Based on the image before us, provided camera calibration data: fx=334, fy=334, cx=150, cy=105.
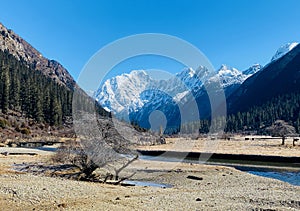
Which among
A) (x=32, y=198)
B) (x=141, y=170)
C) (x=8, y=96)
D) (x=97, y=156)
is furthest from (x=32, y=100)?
(x=32, y=198)

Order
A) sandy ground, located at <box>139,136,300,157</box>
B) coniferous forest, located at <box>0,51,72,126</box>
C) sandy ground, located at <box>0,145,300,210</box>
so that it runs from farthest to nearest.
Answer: coniferous forest, located at <box>0,51,72,126</box>, sandy ground, located at <box>139,136,300,157</box>, sandy ground, located at <box>0,145,300,210</box>

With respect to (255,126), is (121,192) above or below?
below

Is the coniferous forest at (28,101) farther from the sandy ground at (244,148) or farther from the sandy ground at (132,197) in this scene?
the sandy ground at (132,197)

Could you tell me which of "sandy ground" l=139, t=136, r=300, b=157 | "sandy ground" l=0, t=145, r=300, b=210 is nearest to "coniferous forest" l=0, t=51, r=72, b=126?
"sandy ground" l=139, t=136, r=300, b=157

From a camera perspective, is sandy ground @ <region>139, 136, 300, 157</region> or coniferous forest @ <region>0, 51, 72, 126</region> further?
coniferous forest @ <region>0, 51, 72, 126</region>

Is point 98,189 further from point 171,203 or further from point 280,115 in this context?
point 280,115

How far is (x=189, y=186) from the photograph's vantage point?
30484 mm

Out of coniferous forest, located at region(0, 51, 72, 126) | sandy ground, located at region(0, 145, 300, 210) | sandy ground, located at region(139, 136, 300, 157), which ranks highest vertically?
coniferous forest, located at region(0, 51, 72, 126)

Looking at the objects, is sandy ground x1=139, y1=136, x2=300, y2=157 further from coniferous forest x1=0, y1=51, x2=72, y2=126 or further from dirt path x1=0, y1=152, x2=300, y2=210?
coniferous forest x1=0, y1=51, x2=72, y2=126

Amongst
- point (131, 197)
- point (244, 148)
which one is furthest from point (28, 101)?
point (131, 197)

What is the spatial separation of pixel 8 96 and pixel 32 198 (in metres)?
112

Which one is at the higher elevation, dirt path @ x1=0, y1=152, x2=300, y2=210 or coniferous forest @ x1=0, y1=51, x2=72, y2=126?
coniferous forest @ x1=0, y1=51, x2=72, y2=126

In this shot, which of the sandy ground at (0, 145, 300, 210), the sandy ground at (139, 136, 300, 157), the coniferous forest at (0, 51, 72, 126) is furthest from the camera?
the coniferous forest at (0, 51, 72, 126)

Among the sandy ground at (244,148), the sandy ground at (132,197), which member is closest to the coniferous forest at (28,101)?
the sandy ground at (244,148)
